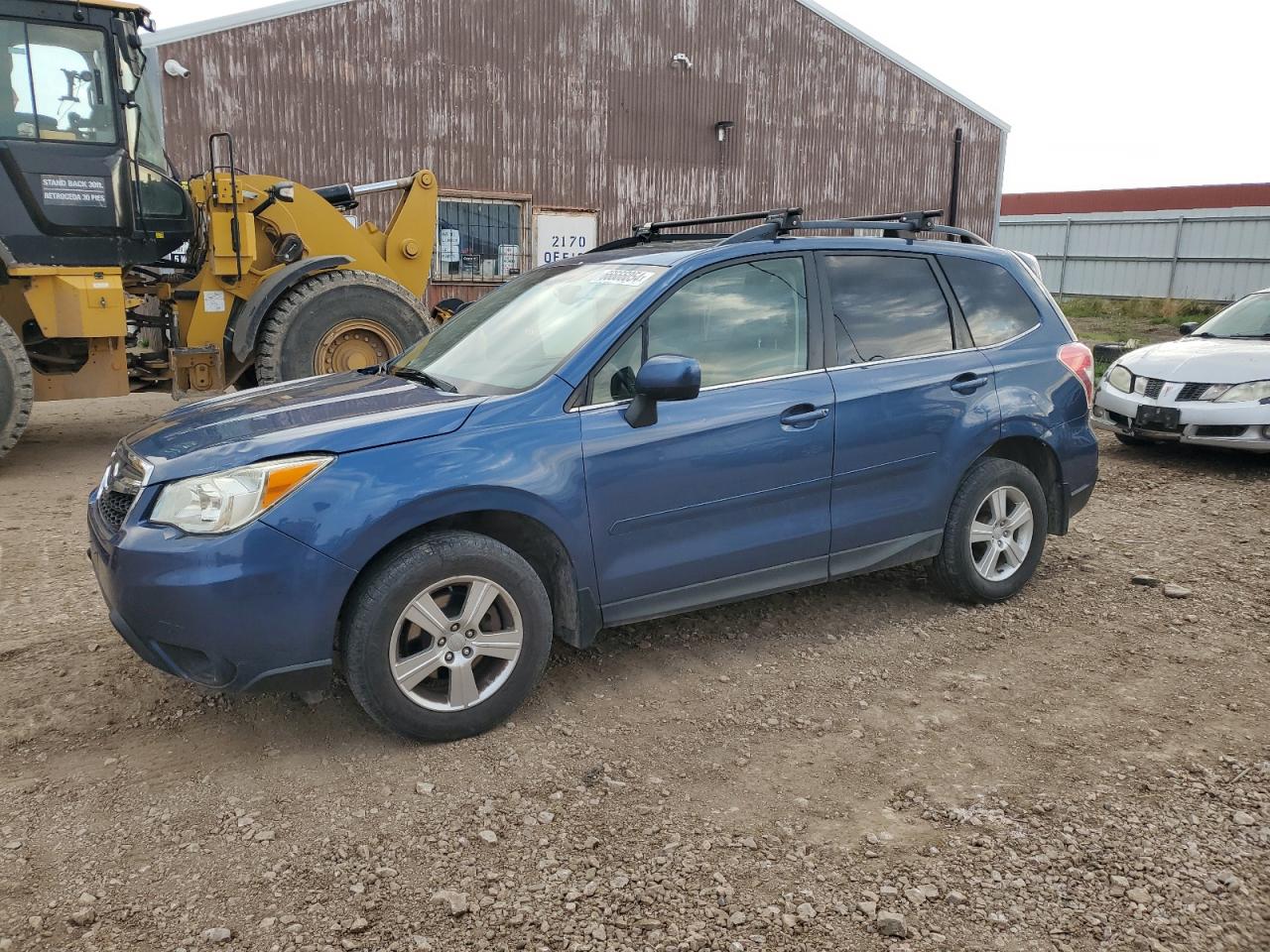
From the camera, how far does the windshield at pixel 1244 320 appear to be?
854cm

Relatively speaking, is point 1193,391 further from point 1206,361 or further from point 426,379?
point 426,379

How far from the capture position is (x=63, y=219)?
25.3 feet

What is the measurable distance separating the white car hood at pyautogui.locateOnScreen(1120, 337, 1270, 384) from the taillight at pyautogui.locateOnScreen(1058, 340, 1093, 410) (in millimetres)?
3724

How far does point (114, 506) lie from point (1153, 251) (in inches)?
1091

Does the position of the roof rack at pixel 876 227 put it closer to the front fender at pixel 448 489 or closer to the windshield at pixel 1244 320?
the front fender at pixel 448 489

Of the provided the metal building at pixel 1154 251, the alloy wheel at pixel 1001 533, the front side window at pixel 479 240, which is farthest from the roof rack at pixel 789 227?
the metal building at pixel 1154 251

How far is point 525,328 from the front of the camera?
4.13 metres

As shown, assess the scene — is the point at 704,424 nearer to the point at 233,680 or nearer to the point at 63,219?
the point at 233,680

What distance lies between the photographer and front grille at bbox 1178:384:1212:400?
308 inches

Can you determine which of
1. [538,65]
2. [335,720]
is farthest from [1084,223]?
[335,720]

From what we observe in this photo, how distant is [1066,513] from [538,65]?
46.8ft

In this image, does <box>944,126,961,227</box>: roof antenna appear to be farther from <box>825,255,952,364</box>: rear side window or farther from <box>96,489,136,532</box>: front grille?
<box>96,489,136,532</box>: front grille

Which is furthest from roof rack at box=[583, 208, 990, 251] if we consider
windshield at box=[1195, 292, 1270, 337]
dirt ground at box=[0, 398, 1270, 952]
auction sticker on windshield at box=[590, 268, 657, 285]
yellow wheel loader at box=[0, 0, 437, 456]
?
windshield at box=[1195, 292, 1270, 337]

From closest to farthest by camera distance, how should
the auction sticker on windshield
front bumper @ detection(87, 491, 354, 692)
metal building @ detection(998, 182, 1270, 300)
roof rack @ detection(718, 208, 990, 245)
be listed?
front bumper @ detection(87, 491, 354, 692) → the auction sticker on windshield → roof rack @ detection(718, 208, 990, 245) → metal building @ detection(998, 182, 1270, 300)
